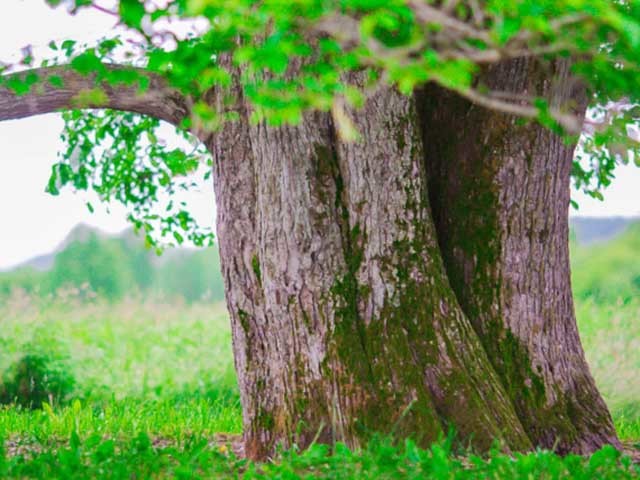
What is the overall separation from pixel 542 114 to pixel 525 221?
4.60 feet

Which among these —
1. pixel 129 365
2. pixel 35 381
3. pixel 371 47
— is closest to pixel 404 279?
pixel 371 47

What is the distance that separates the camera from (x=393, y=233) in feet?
15.7

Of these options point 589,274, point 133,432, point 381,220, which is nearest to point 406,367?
point 381,220

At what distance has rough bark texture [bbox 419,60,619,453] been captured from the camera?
5.26m

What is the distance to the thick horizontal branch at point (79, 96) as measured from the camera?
5.44 metres

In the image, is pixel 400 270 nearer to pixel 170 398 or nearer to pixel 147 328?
pixel 170 398

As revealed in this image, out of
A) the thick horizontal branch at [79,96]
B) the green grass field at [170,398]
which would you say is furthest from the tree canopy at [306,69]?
the green grass field at [170,398]

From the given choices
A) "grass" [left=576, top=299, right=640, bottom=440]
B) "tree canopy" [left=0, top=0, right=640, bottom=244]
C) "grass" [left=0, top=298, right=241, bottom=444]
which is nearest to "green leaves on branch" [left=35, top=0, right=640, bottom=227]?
"tree canopy" [left=0, top=0, right=640, bottom=244]

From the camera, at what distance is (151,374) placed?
10.4 metres

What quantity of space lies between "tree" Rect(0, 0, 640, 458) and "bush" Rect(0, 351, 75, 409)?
420 centimetres

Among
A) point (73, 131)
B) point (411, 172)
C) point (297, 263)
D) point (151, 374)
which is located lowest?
point (151, 374)

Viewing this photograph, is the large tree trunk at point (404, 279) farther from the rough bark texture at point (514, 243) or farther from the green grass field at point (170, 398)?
the green grass field at point (170, 398)

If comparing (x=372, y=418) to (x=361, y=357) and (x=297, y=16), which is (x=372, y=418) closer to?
(x=361, y=357)

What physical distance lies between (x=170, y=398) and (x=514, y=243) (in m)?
5.29
